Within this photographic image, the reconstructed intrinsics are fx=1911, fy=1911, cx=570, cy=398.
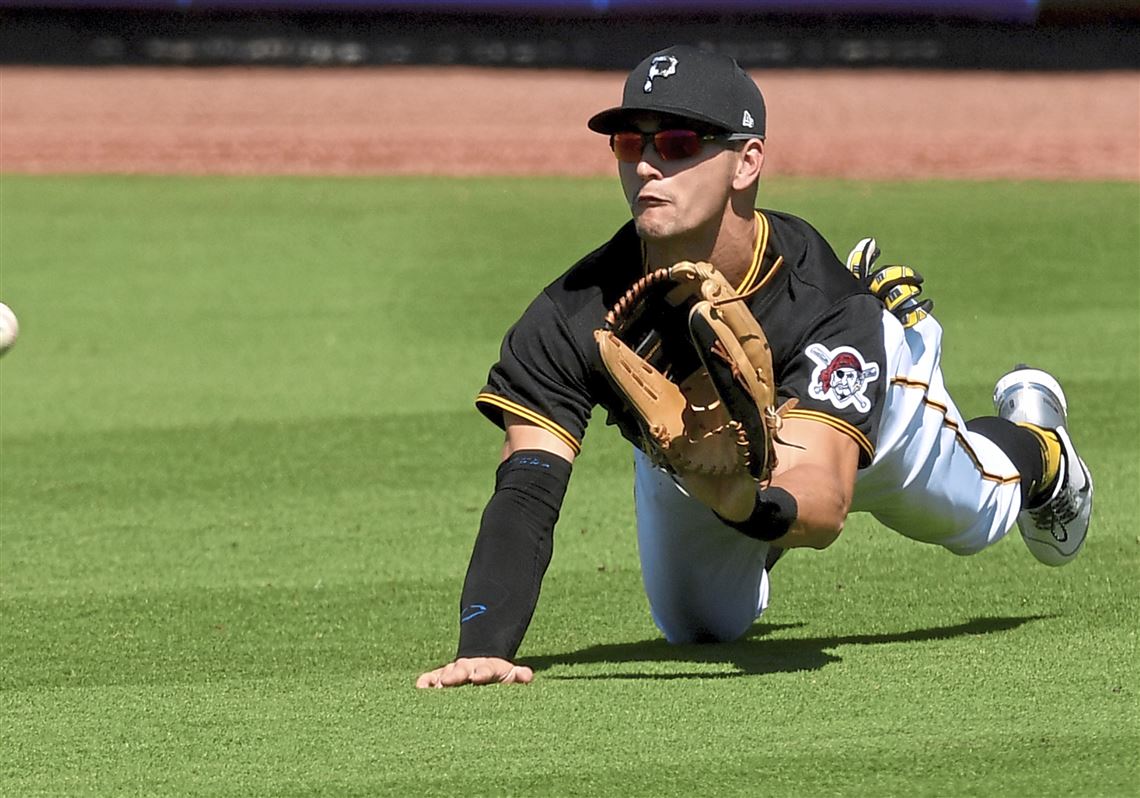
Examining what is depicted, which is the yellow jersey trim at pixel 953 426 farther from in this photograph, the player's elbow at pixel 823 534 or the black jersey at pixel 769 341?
the player's elbow at pixel 823 534

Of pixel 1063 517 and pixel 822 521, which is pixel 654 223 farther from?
pixel 1063 517

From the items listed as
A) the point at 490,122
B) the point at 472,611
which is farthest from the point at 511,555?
the point at 490,122

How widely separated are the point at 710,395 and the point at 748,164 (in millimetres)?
506

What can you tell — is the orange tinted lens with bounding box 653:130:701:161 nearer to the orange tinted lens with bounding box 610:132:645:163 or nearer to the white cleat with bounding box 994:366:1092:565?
the orange tinted lens with bounding box 610:132:645:163

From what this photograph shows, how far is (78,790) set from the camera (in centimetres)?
322

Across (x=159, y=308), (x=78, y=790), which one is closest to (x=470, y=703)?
(x=78, y=790)

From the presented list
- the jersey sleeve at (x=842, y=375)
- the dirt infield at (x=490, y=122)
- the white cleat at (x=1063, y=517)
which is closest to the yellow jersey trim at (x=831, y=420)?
the jersey sleeve at (x=842, y=375)

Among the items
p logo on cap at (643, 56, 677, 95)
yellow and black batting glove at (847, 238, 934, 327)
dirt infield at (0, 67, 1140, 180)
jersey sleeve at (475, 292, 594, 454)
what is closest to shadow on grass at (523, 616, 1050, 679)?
jersey sleeve at (475, 292, 594, 454)

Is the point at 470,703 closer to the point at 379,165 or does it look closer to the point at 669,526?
the point at 669,526

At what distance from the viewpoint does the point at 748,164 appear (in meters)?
4.03

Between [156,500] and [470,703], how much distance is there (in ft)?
10.1

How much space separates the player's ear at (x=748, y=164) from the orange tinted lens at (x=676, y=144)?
0.12 m

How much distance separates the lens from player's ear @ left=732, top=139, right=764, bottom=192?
400cm

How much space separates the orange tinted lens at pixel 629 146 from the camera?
3.96 meters
